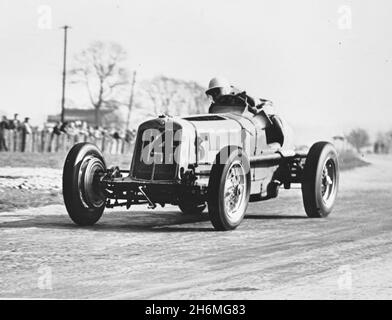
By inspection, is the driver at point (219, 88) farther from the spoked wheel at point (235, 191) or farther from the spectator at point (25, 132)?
the spectator at point (25, 132)

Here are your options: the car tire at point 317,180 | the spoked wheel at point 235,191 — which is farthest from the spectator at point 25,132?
the spoked wheel at point 235,191

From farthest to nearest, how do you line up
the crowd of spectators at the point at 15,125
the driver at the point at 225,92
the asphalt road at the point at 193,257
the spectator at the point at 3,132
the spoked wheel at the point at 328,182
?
the crowd of spectators at the point at 15,125 → the spectator at the point at 3,132 → the spoked wheel at the point at 328,182 → the driver at the point at 225,92 → the asphalt road at the point at 193,257

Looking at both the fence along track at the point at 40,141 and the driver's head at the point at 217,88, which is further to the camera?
the fence along track at the point at 40,141

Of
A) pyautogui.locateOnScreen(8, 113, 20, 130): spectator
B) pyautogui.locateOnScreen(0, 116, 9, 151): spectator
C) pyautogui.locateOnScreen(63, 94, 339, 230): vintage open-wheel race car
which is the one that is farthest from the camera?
pyautogui.locateOnScreen(8, 113, 20, 130): spectator

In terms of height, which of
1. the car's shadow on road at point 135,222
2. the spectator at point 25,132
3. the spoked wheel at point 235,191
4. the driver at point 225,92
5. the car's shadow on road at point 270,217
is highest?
the driver at point 225,92

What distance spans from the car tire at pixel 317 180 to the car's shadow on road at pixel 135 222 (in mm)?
375

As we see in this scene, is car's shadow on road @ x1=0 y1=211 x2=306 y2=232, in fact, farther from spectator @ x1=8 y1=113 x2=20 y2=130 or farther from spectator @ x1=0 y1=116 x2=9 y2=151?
spectator @ x1=8 y1=113 x2=20 y2=130

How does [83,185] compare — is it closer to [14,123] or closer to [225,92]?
[225,92]

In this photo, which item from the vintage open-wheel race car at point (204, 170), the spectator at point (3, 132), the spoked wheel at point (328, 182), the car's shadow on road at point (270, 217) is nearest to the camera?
the vintage open-wheel race car at point (204, 170)

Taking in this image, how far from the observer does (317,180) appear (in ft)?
42.7

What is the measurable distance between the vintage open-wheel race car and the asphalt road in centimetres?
35

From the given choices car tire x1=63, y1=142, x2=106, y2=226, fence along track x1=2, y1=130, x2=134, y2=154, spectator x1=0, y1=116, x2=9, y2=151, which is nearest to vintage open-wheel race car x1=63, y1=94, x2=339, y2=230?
car tire x1=63, y1=142, x2=106, y2=226

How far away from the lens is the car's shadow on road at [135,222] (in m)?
11.6

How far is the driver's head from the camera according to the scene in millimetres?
13531
